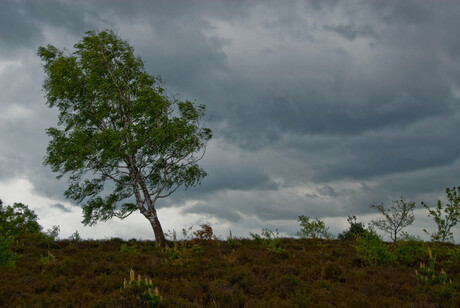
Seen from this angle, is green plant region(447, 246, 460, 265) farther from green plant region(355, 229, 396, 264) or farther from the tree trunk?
the tree trunk

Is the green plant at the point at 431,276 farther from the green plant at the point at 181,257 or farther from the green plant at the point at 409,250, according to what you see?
the green plant at the point at 181,257

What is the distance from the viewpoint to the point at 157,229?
24.5 m

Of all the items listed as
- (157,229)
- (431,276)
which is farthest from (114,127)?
(431,276)

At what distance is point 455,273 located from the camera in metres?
14.4

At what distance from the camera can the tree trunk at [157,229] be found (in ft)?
79.5

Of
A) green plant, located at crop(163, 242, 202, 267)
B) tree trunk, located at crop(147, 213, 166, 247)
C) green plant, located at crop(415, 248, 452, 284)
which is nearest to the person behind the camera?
green plant, located at crop(415, 248, 452, 284)

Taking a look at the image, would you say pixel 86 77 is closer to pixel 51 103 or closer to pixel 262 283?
pixel 51 103

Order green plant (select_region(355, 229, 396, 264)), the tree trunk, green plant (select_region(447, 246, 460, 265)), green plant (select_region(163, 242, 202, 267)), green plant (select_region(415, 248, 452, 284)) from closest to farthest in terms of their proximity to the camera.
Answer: green plant (select_region(415, 248, 452, 284)) < green plant (select_region(447, 246, 460, 265)) < green plant (select_region(355, 229, 396, 264)) < green plant (select_region(163, 242, 202, 267)) < the tree trunk

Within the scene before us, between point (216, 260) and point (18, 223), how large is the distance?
2168cm

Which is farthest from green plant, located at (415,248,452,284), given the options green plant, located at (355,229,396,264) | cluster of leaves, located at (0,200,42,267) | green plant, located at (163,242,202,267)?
cluster of leaves, located at (0,200,42,267)

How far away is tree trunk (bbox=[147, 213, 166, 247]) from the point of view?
79.5 feet

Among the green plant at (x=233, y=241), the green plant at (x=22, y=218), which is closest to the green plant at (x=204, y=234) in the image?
the green plant at (x=233, y=241)

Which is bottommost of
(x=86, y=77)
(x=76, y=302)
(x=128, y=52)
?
(x=76, y=302)

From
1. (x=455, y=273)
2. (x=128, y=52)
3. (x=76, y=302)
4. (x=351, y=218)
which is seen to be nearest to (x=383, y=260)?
(x=455, y=273)
